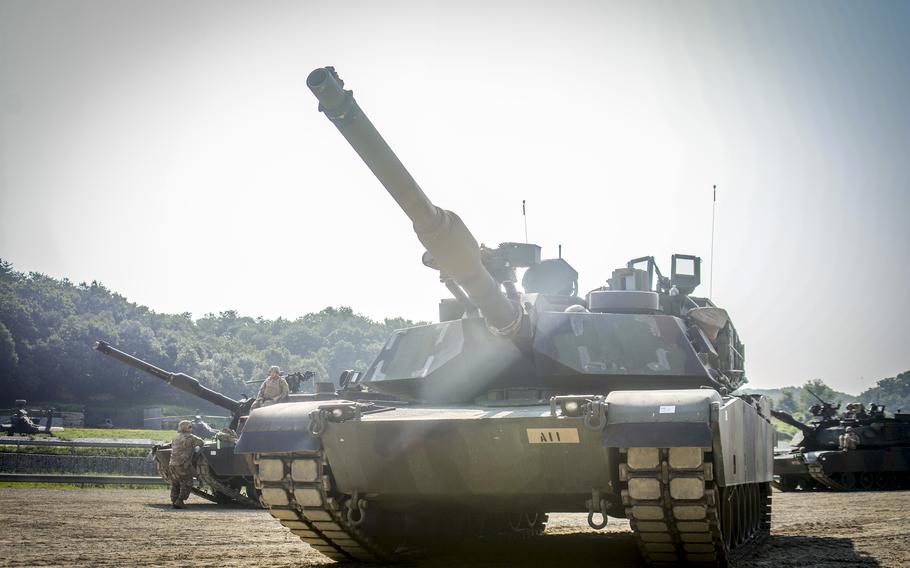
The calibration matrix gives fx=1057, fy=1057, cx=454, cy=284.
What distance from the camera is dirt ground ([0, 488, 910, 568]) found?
10.2 metres

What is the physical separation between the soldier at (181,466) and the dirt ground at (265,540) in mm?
714

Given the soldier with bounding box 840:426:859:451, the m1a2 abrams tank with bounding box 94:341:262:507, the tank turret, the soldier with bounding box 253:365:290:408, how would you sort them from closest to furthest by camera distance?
the soldier with bounding box 253:365:290:408, the m1a2 abrams tank with bounding box 94:341:262:507, the tank turret, the soldier with bounding box 840:426:859:451

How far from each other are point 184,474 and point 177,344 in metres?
60.0

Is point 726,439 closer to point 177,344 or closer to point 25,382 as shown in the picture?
point 25,382

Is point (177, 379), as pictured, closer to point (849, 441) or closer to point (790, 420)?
→ point (790, 420)

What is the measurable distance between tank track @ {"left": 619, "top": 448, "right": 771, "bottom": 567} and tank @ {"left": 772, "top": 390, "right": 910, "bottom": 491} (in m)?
17.5

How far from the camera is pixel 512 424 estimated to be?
8.60m

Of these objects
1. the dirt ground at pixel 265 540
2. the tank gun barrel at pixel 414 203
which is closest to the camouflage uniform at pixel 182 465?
the dirt ground at pixel 265 540

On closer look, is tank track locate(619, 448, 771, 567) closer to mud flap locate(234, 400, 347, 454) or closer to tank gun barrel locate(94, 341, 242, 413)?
mud flap locate(234, 400, 347, 454)

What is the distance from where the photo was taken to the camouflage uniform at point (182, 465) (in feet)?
64.1

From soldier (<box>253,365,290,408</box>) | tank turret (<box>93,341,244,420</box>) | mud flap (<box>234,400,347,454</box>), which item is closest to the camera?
mud flap (<box>234,400,347,454</box>)

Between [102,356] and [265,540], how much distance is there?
179ft

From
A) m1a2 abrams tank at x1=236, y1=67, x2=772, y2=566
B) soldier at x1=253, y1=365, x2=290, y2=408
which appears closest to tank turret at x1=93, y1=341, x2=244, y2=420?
soldier at x1=253, y1=365, x2=290, y2=408

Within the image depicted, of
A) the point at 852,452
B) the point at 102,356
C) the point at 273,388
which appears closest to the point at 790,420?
the point at 852,452
